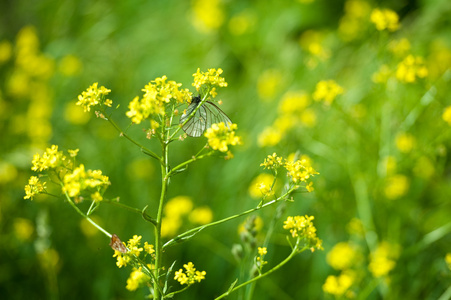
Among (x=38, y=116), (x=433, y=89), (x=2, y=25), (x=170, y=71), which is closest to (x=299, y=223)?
(x=433, y=89)

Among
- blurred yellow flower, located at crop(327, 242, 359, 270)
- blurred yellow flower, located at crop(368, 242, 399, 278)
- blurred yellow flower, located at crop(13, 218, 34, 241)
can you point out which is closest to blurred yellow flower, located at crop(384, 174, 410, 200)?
blurred yellow flower, located at crop(368, 242, 399, 278)

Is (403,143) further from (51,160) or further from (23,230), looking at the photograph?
(23,230)

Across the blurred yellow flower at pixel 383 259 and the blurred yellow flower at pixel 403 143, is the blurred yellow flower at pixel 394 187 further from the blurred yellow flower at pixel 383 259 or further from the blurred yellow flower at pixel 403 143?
the blurred yellow flower at pixel 383 259

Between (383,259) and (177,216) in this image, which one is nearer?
(383,259)

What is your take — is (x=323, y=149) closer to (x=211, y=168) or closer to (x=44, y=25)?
(x=211, y=168)

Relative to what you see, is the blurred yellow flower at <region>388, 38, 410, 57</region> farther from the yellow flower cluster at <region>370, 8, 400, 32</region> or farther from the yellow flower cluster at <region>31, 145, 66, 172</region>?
the yellow flower cluster at <region>31, 145, 66, 172</region>

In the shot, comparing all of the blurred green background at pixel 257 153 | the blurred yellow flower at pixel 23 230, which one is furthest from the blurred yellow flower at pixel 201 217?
the blurred yellow flower at pixel 23 230

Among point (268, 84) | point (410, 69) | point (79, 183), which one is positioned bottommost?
point (79, 183)

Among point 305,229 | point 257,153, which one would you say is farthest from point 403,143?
point 305,229
